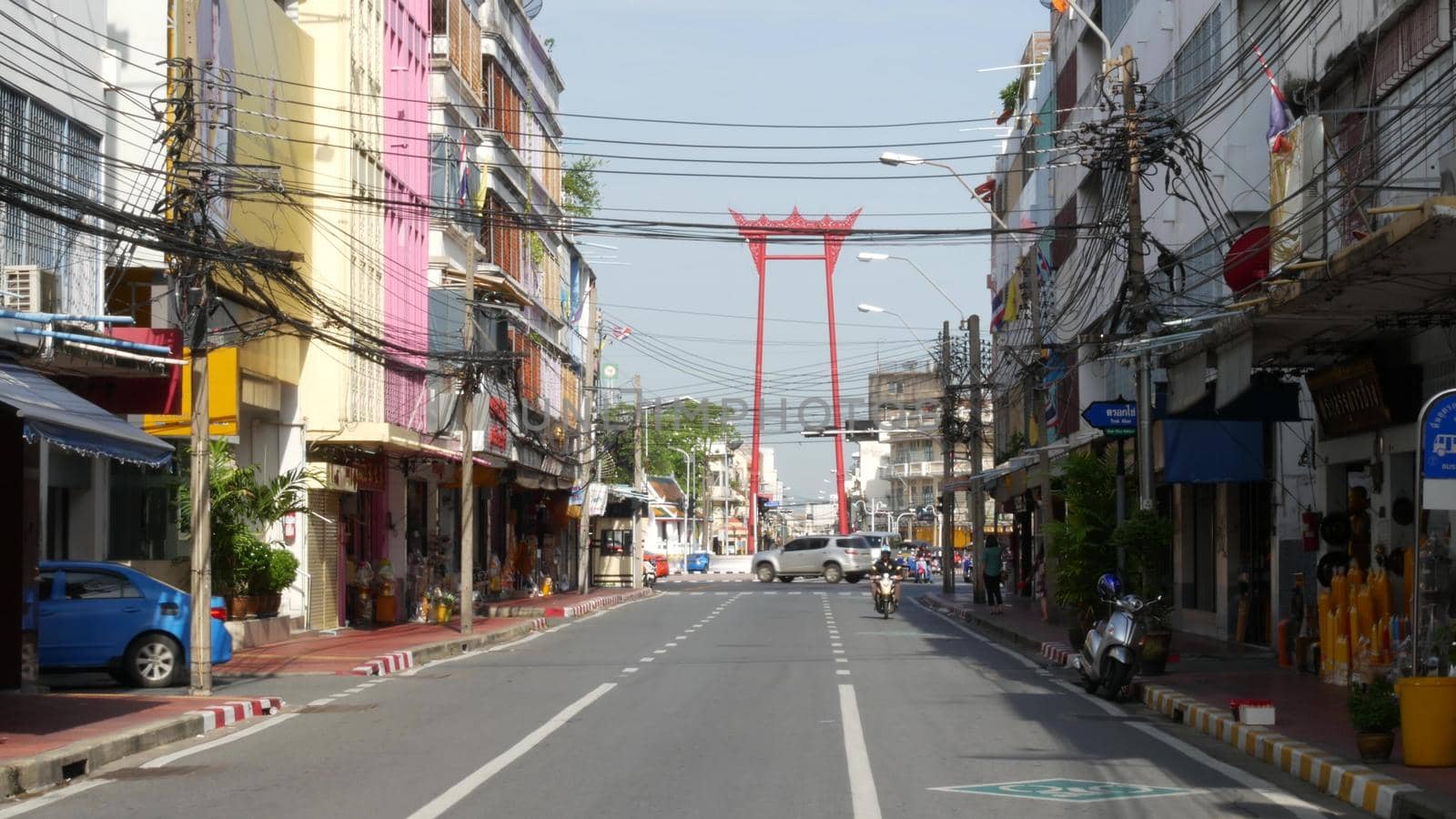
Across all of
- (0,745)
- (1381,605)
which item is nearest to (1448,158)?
(1381,605)

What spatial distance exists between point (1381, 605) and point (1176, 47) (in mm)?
17131

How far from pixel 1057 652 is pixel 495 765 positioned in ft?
47.1

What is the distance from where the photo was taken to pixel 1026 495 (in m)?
54.0

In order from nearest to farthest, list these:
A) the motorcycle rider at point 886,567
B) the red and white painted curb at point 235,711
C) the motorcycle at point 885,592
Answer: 1. the red and white painted curb at point 235,711
2. the motorcycle at point 885,592
3. the motorcycle rider at point 886,567

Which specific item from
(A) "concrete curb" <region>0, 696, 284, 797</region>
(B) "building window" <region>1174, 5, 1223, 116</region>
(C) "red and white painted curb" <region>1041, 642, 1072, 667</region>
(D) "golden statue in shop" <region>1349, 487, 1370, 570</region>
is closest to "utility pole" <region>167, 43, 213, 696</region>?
(A) "concrete curb" <region>0, 696, 284, 797</region>

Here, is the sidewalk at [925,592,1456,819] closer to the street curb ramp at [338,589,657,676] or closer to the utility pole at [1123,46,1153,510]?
the utility pole at [1123,46,1153,510]

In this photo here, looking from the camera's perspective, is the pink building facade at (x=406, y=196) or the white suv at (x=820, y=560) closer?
the pink building facade at (x=406, y=196)

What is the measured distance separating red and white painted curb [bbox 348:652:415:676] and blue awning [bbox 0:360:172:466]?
742 centimetres

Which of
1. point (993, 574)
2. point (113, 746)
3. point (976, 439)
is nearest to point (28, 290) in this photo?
point (113, 746)

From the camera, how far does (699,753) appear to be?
529 inches

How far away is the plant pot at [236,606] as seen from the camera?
27.4 metres

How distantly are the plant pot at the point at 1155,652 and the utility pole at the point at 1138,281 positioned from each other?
266cm

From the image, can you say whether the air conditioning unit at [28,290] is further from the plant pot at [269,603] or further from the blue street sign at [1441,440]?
the blue street sign at [1441,440]

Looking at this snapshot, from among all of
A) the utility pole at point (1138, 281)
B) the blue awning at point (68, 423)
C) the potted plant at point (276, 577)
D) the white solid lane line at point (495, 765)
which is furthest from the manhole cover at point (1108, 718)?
the potted plant at point (276, 577)
